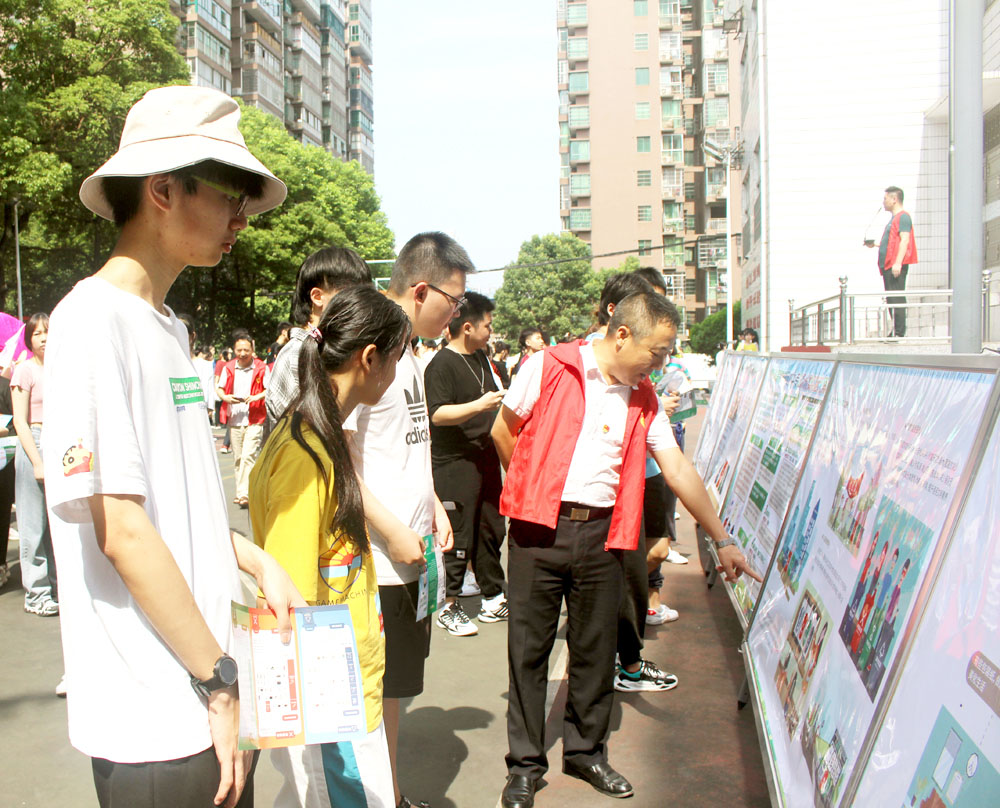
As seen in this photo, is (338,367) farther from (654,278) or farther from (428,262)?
(654,278)

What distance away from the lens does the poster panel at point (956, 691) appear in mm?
1521

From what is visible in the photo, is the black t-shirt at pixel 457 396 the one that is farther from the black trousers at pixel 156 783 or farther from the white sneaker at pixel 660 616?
the black trousers at pixel 156 783

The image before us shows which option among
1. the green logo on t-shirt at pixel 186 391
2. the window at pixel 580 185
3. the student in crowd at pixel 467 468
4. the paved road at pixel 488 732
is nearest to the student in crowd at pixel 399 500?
the paved road at pixel 488 732

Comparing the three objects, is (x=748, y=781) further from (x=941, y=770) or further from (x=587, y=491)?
(x=941, y=770)

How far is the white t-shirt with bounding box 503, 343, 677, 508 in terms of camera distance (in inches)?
135

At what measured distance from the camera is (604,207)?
78500 mm

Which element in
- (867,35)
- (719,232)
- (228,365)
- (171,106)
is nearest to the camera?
(171,106)

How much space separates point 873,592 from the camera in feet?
7.49

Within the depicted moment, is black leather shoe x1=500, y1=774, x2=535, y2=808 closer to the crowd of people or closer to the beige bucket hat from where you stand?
the crowd of people

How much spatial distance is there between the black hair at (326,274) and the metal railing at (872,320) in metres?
10.5

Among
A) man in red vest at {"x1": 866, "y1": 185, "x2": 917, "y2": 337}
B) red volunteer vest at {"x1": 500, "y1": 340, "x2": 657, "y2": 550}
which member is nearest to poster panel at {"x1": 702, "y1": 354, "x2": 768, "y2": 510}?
red volunteer vest at {"x1": 500, "y1": 340, "x2": 657, "y2": 550}

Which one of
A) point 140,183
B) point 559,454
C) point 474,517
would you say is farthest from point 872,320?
point 140,183

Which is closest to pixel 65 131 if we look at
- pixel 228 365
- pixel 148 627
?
pixel 228 365

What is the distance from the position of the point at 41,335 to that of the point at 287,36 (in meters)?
73.3
